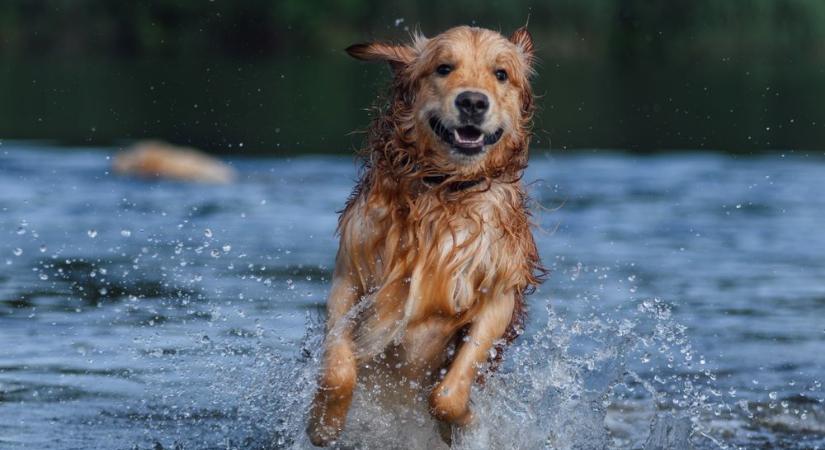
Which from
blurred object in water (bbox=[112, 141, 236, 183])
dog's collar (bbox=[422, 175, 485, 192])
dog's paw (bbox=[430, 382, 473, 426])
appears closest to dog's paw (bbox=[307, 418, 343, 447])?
dog's paw (bbox=[430, 382, 473, 426])

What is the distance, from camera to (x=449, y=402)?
Answer: 604cm

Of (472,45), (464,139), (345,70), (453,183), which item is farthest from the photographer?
(345,70)

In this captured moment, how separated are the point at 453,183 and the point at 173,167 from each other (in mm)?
10672

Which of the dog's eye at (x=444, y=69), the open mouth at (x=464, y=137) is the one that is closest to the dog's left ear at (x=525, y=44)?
the dog's eye at (x=444, y=69)

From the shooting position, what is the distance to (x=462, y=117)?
5.91 m

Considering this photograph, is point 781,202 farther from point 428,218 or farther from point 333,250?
point 428,218

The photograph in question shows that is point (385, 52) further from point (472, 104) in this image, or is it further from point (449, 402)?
point (449, 402)

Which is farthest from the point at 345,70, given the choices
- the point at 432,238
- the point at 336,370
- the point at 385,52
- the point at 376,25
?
the point at 336,370

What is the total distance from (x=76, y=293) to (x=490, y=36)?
15.9ft

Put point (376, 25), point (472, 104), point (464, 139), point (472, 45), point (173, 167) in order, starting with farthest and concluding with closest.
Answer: point (376, 25), point (173, 167), point (472, 45), point (464, 139), point (472, 104)

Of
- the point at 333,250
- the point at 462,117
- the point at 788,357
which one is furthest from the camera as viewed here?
the point at 333,250

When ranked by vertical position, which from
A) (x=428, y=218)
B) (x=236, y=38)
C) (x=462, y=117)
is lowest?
(x=236, y=38)

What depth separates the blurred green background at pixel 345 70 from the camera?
23109mm

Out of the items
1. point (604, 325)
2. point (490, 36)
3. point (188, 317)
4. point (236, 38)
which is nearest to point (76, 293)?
point (188, 317)
